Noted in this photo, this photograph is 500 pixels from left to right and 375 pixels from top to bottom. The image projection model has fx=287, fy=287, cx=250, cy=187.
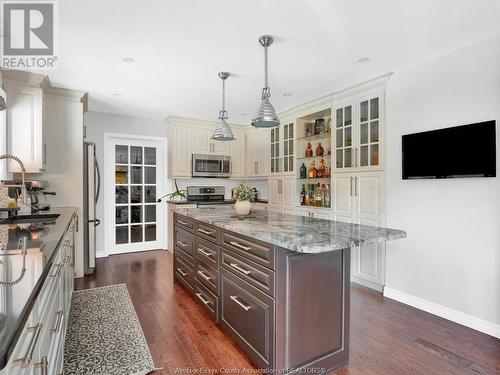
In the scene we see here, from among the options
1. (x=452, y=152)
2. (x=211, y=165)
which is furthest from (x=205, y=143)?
(x=452, y=152)

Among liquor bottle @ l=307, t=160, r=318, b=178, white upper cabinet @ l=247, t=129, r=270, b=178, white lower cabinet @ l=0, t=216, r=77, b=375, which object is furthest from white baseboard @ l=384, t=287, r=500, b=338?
white lower cabinet @ l=0, t=216, r=77, b=375

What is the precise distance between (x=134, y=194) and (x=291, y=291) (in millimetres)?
4205

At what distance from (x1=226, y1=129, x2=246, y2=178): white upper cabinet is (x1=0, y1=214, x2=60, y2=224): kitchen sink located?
3468 mm

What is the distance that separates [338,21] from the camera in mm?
2176

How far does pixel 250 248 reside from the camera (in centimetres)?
195

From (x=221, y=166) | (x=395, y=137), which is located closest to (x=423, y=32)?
(x=395, y=137)

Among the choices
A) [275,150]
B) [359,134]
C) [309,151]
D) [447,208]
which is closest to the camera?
[447,208]

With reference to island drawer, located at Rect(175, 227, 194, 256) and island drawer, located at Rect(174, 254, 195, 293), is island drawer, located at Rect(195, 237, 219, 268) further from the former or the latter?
island drawer, located at Rect(174, 254, 195, 293)

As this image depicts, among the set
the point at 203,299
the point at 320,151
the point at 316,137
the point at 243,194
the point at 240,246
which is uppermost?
the point at 316,137

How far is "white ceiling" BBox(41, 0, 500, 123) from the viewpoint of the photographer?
2012mm

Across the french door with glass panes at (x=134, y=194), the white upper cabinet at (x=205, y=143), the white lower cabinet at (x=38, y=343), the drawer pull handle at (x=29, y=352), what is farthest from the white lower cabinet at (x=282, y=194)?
the drawer pull handle at (x=29, y=352)

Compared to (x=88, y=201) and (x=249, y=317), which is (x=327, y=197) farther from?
(x=88, y=201)

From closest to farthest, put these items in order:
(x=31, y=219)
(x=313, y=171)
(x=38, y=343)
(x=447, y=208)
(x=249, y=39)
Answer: (x=38, y=343), (x=249, y=39), (x=31, y=219), (x=447, y=208), (x=313, y=171)

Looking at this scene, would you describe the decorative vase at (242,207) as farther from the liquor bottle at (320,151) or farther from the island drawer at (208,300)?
the liquor bottle at (320,151)
